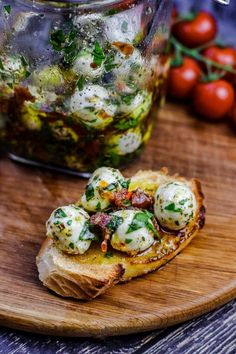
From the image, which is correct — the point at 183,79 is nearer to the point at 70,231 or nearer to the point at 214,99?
the point at 214,99

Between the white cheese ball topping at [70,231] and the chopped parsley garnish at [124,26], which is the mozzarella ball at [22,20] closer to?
the chopped parsley garnish at [124,26]

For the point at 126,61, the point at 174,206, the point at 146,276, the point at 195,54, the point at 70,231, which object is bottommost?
the point at 146,276

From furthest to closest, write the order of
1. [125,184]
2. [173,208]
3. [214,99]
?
[214,99]
[125,184]
[173,208]

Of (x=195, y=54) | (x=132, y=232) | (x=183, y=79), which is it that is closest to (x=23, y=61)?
(x=132, y=232)

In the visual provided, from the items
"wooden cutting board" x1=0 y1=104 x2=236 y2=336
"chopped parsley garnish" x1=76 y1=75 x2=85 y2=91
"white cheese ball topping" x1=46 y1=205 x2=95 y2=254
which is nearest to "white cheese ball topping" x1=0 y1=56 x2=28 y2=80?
"chopped parsley garnish" x1=76 y1=75 x2=85 y2=91

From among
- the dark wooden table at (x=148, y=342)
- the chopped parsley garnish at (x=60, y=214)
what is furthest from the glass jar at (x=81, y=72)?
the dark wooden table at (x=148, y=342)

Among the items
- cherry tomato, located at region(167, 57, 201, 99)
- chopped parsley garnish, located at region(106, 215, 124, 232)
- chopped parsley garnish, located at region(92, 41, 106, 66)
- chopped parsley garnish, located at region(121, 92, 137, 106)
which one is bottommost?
chopped parsley garnish, located at region(106, 215, 124, 232)

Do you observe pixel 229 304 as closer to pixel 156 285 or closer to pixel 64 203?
pixel 156 285

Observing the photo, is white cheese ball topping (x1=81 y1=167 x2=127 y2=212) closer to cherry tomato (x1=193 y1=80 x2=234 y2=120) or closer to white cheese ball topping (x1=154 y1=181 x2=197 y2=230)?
white cheese ball topping (x1=154 y1=181 x2=197 y2=230)
